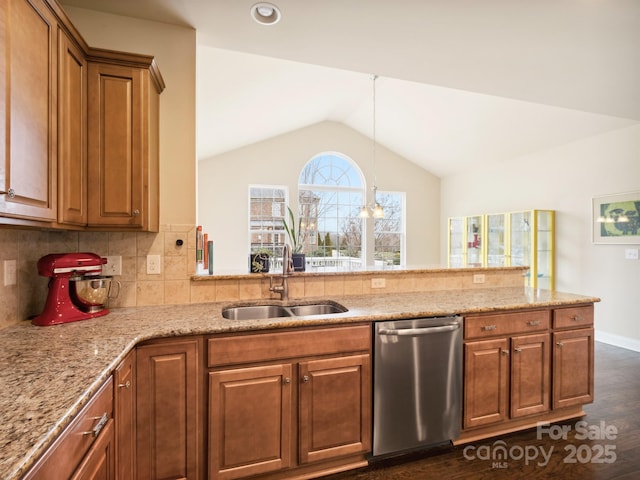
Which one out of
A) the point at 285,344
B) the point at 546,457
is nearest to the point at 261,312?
the point at 285,344

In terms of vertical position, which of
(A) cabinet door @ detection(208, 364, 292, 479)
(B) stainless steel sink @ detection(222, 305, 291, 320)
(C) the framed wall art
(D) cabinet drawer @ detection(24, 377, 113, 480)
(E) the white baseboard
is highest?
(C) the framed wall art

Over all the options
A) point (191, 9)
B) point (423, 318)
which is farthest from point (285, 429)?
point (191, 9)

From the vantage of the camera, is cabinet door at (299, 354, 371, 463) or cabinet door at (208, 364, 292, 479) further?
cabinet door at (299, 354, 371, 463)

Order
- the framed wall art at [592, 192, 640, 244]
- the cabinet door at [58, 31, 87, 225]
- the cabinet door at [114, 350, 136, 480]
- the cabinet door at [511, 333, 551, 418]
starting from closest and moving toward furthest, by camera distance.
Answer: the cabinet door at [114, 350, 136, 480]
the cabinet door at [58, 31, 87, 225]
the cabinet door at [511, 333, 551, 418]
the framed wall art at [592, 192, 640, 244]

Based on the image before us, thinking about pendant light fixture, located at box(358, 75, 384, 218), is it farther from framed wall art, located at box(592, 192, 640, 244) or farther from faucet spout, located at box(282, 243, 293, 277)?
framed wall art, located at box(592, 192, 640, 244)

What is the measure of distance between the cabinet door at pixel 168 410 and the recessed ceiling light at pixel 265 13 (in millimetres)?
1834

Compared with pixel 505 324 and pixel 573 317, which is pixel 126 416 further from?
pixel 573 317

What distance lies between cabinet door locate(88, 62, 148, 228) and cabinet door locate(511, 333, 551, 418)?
7.88 feet

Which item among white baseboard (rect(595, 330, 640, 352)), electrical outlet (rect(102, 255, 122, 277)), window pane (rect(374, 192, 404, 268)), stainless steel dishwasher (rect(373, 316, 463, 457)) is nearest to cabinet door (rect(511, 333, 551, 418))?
stainless steel dishwasher (rect(373, 316, 463, 457))

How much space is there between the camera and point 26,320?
5.51 feet

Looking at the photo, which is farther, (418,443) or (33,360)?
(418,443)

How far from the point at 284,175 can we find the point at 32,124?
5.06m

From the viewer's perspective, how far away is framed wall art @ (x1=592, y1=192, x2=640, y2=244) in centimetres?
379

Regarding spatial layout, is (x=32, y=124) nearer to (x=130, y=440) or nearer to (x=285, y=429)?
(x=130, y=440)
